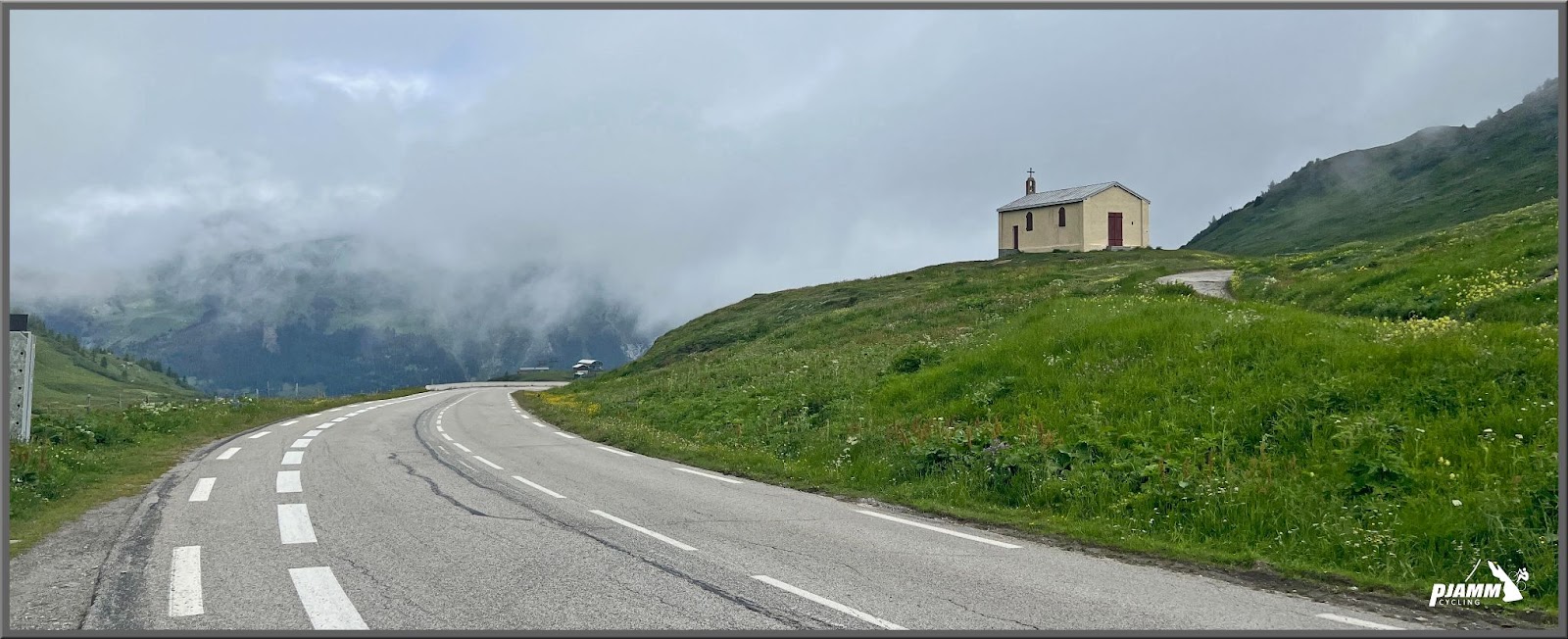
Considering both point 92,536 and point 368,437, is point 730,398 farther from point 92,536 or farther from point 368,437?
point 92,536

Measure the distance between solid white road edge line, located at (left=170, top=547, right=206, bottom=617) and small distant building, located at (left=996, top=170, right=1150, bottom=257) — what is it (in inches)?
2888

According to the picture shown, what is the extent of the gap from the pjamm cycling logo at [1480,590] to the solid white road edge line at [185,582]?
1017 cm

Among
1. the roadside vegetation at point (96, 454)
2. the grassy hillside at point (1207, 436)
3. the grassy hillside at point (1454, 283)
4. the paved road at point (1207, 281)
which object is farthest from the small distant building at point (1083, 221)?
the roadside vegetation at point (96, 454)

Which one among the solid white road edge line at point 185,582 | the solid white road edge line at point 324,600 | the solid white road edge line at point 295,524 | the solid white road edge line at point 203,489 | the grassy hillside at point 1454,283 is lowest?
the solid white road edge line at point 203,489

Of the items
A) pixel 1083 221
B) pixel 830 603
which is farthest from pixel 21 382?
pixel 1083 221

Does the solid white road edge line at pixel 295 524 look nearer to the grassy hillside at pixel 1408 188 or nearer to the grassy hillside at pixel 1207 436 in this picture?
the grassy hillside at pixel 1207 436

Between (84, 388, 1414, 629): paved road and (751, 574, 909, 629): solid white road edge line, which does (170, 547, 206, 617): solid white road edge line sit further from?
(751, 574, 909, 629): solid white road edge line

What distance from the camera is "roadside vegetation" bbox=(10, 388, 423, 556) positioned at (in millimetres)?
11562

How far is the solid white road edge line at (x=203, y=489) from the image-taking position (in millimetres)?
12648

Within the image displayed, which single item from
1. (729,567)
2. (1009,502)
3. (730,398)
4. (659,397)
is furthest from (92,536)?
(659,397)

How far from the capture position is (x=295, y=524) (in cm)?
1042

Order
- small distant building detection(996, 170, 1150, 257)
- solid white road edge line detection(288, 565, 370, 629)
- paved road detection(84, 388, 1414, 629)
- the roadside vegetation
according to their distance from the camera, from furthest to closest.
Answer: small distant building detection(996, 170, 1150, 257) < the roadside vegetation < paved road detection(84, 388, 1414, 629) < solid white road edge line detection(288, 565, 370, 629)

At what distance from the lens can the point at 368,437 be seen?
23.3 m

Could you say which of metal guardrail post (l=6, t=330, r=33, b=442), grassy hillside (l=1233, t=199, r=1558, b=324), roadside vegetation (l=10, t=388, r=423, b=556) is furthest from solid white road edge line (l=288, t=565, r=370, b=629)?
grassy hillside (l=1233, t=199, r=1558, b=324)
